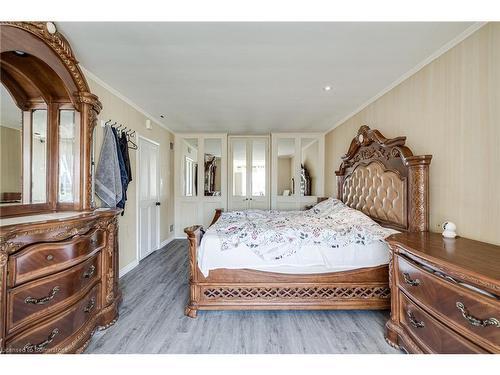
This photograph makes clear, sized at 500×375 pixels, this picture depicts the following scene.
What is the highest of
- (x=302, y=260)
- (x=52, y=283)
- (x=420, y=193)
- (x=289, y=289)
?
(x=420, y=193)

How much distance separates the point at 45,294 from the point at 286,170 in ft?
14.9

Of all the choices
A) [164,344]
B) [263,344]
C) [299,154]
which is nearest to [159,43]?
[164,344]

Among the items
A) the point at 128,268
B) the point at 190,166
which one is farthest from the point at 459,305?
the point at 190,166

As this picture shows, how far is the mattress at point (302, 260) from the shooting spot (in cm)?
213

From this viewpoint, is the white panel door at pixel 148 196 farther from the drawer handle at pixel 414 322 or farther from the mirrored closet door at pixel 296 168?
the drawer handle at pixel 414 322

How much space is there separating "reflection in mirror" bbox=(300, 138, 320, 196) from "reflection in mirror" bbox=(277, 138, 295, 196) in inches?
9.2

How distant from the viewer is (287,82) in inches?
101

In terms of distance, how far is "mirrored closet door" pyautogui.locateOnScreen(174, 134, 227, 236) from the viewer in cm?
522

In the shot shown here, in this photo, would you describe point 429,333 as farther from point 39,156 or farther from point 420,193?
point 39,156

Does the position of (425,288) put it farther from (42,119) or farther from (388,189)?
(42,119)

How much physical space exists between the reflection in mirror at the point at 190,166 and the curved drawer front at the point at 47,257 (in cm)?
360

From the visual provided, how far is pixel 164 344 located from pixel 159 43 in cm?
244

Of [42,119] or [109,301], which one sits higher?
[42,119]

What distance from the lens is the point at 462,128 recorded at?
1759 millimetres
